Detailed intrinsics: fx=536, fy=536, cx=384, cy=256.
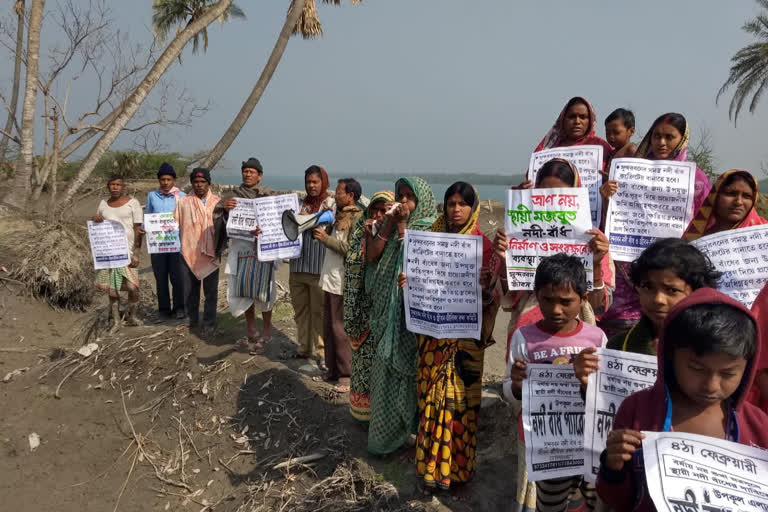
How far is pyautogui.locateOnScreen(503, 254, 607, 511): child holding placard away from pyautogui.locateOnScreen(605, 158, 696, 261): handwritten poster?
0.77 m

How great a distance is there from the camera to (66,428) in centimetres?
529

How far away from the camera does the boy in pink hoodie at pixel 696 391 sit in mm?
1498

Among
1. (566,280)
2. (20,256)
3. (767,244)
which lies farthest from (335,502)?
(20,256)

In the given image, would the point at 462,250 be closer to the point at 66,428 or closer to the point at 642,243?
the point at 642,243

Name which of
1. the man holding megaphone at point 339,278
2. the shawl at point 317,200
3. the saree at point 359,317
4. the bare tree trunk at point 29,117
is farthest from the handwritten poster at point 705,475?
the bare tree trunk at point 29,117

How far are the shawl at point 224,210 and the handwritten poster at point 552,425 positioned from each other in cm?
421

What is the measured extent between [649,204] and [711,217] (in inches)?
13.3

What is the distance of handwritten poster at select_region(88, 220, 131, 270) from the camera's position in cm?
664

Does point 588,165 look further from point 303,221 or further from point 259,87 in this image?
point 259,87

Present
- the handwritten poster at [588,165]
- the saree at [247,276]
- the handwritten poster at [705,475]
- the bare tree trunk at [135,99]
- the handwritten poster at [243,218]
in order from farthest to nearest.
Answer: the bare tree trunk at [135,99] < the saree at [247,276] < the handwritten poster at [243,218] < the handwritten poster at [588,165] < the handwritten poster at [705,475]

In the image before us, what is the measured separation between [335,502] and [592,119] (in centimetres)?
329

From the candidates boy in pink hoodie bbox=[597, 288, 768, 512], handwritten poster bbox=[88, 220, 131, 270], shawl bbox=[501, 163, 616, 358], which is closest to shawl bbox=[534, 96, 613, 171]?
shawl bbox=[501, 163, 616, 358]

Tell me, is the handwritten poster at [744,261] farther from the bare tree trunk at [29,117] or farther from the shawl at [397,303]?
the bare tree trunk at [29,117]

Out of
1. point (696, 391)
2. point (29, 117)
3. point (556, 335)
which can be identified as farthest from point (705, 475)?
point (29, 117)
